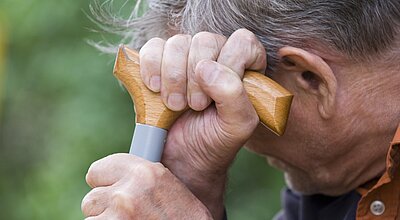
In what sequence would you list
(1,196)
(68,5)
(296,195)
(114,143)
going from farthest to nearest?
(1,196)
(68,5)
(114,143)
(296,195)

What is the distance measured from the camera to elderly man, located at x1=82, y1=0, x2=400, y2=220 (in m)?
1.66

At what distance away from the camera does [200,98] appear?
169 centimetres

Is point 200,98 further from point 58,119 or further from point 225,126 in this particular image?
point 58,119

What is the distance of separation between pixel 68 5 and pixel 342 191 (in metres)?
2.44

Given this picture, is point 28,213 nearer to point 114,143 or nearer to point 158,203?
point 114,143

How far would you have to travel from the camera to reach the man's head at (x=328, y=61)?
176 cm

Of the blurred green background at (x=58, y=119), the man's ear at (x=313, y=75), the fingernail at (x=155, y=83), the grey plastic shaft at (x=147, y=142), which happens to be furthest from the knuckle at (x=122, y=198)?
the blurred green background at (x=58, y=119)

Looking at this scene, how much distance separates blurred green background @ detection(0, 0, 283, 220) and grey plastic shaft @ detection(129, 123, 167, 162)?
1788mm

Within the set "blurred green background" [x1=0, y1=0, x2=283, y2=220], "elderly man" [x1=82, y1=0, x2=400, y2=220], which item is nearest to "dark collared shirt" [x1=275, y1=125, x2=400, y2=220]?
"elderly man" [x1=82, y1=0, x2=400, y2=220]

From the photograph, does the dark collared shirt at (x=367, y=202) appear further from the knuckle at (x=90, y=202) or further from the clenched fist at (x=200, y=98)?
the knuckle at (x=90, y=202)

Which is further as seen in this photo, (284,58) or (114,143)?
(114,143)

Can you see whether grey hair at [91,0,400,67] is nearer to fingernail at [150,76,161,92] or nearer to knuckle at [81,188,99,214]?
fingernail at [150,76,161,92]

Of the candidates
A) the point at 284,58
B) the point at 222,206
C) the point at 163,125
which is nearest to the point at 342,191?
the point at 222,206

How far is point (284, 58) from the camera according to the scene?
1809 millimetres
